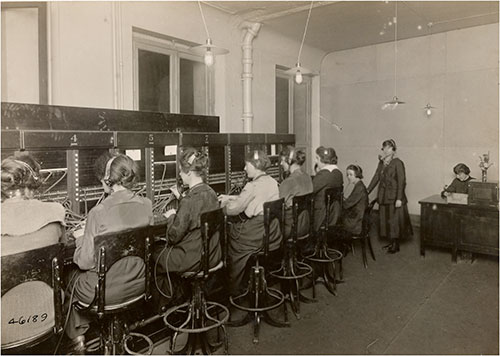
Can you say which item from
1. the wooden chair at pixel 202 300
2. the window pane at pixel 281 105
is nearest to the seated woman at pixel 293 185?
the wooden chair at pixel 202 300

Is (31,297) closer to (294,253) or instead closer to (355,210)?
(294,253)

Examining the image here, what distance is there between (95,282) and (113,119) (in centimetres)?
155

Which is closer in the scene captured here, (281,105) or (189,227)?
(189,227)

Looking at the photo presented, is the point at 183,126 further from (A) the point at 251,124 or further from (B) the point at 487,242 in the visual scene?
(B) the point at 487,242

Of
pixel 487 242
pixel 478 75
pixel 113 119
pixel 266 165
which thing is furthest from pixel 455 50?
pixel 113 119

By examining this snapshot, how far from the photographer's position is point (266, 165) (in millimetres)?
3135

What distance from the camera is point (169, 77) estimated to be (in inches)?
175

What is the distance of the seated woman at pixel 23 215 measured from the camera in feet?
5.97

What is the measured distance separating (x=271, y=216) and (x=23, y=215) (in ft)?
4.90

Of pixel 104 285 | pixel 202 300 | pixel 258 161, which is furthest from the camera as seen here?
pixel 258 161

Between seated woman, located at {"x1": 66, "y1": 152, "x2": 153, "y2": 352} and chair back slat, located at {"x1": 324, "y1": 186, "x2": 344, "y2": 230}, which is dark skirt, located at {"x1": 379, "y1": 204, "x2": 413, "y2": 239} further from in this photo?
seated woman, located at {"x1": 66, "y1": 152, "x2": 153, "y2": 352}

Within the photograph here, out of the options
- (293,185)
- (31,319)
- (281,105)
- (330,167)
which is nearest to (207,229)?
(31,319)

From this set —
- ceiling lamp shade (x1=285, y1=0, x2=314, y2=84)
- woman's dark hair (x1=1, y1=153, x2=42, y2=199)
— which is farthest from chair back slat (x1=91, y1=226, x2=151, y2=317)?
ceiling lamp shade (x1=285, y1=0, x2=314, y2=84)

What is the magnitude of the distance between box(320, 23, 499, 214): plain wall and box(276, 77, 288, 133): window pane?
3.19 feet
